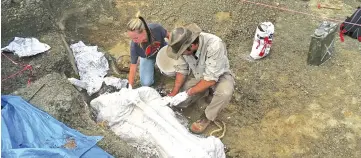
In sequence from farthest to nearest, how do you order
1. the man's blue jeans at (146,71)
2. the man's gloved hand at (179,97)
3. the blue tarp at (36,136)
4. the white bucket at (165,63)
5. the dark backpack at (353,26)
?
1. the dark backpack at (353,26)
2. the man's blue jeans at (146,71)
3. the white bucket at (165,63)
4. the man's gloved hand at (179,97)
5. the blue tarp at (36,136)

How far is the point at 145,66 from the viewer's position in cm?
468

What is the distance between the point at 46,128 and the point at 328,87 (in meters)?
3.26

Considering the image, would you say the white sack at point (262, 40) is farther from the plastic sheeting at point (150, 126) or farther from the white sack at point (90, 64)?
the white sack at point (90, 64)

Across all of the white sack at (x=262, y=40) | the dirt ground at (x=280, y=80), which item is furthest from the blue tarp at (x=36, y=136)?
the white sack at (x=262, y=40)

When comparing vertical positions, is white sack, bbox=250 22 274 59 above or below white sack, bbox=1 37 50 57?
below

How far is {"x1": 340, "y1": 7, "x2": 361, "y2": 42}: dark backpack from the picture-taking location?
17.6 ft

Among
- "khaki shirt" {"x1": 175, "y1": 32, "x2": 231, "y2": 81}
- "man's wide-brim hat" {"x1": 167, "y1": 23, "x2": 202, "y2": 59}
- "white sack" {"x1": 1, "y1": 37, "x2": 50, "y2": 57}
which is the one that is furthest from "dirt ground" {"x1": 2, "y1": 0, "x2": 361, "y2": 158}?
"white sack" {"x1": 1, "y1": 37, "x2": 50, "y2": 57}

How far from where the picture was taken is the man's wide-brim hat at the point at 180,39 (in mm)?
3623

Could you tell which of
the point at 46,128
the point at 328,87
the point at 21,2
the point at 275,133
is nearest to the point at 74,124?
the point at 46,128

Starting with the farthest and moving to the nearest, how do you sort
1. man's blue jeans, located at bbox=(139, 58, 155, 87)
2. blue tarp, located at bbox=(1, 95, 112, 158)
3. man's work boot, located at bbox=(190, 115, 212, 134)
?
man's blue jeans, located at bbox=(139, 58, 155, 87)
man's work boot, located at bbox=(190, 115, 212, 134)
blue tarp, located at bbox=(1, 95, 112, 158)

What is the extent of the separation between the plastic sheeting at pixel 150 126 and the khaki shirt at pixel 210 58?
0.52 m

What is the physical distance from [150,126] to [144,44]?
967mm

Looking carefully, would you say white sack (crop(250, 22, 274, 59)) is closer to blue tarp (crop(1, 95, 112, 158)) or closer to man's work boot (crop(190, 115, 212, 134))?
man's work boot (crop(190, 115, 212, 134))

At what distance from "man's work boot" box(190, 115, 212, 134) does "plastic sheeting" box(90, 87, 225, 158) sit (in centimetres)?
35
